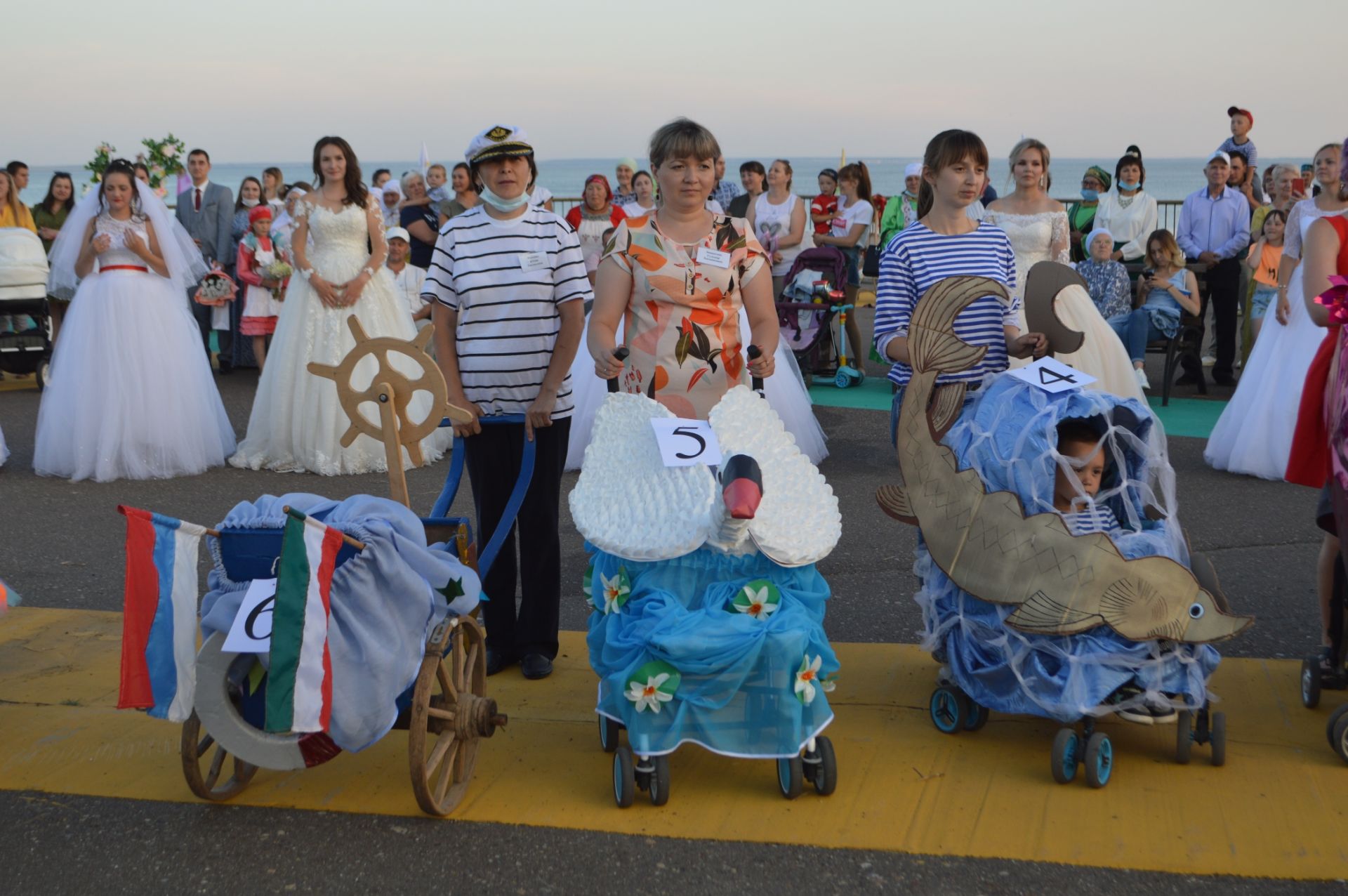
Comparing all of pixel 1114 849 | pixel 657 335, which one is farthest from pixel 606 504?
pixel 1114 849

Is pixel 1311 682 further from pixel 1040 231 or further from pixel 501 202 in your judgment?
pixel 1040 231

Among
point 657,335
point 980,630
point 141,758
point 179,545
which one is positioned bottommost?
point 141,758

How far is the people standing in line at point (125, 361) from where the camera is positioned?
8203mm

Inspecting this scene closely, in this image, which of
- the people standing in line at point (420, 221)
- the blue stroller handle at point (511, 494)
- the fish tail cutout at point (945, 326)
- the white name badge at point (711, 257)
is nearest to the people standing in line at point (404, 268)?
the people standing in line at point (420, 221)

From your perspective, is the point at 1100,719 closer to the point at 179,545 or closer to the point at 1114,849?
the point at 1114,849

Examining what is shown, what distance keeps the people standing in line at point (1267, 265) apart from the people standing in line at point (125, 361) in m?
8.21

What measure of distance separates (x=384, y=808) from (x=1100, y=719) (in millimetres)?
2283

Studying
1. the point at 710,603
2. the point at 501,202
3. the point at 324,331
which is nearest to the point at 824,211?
the point at 324,331

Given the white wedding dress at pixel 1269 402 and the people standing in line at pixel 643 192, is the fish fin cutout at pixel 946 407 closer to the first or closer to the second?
the white wedding dress at pixel 1269 402

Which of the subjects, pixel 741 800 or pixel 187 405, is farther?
pixel 187 405

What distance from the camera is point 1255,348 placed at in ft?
26.5

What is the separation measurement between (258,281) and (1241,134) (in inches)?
393

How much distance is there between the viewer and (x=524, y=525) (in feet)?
15.2

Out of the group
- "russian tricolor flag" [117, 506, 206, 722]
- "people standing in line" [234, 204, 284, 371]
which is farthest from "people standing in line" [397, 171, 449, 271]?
"russian tricolor flag" [117, 506, 206, 722]
